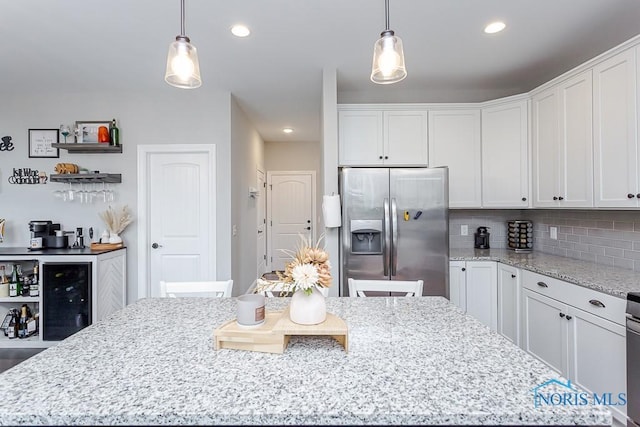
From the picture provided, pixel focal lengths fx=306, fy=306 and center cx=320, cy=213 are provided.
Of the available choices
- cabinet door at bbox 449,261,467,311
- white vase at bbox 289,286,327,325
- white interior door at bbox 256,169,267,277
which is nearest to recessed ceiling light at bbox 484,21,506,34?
cabinet door at bbox 449,261,467,311

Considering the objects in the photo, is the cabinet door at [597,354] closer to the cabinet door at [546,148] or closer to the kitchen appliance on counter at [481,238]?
the cabinet door at [546,148]

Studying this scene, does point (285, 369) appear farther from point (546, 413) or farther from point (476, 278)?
point (476, 278)

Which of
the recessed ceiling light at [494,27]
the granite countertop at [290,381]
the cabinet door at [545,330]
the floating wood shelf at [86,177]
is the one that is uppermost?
the recessed ceiling light at [494,27]

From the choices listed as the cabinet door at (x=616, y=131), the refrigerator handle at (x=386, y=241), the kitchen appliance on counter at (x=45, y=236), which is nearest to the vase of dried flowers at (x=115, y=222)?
the kitchen appliance on counter at (x=45, y=236)

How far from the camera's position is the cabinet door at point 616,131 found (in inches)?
75.1

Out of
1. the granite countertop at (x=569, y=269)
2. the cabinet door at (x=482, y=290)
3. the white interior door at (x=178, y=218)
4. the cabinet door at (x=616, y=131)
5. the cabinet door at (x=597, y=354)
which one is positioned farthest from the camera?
the white interior door at (x=178, y=218)

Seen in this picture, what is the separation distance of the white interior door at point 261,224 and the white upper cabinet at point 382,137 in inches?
105

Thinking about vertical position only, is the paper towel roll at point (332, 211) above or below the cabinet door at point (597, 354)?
above

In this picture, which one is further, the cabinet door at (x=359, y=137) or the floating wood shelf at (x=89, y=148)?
the floating wood shelf at (x=89, y=148)

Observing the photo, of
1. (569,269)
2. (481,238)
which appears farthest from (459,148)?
(569,269)

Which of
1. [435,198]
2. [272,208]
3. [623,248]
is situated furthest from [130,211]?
[623,248]

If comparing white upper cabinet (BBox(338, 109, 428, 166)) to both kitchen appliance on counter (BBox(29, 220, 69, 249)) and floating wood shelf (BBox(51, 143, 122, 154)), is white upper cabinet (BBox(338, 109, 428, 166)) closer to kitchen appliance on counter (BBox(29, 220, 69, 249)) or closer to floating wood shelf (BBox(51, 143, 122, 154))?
floating wood shelf (BBox(51, 143, 122, 154))

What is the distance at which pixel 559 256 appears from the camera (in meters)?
2.82

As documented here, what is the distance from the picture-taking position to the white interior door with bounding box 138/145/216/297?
3.53 m
